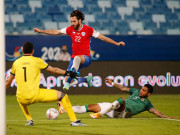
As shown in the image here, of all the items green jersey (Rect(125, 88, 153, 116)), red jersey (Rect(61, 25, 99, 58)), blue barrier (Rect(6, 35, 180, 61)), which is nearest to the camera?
green jersey (Rect(125, 88, 153, 116))

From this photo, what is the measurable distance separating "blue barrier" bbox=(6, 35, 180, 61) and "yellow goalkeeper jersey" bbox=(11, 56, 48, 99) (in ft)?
31.8

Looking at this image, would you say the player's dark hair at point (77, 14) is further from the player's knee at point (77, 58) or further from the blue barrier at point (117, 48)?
the blue barrier at point (117, 48)

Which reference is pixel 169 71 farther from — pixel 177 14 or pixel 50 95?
pixel 50 95

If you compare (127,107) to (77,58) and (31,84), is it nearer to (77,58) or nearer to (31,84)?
(77,58)

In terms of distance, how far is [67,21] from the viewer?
19.9m

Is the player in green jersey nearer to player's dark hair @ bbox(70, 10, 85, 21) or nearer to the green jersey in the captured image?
the green jersey

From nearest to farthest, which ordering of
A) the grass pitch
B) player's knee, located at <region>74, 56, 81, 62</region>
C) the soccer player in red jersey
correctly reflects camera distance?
the grass pitch, player's knee, located at <region>74, 56, 81, 62</region>, the soccer player in red jersey

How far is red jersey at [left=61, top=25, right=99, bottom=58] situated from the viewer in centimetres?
1088

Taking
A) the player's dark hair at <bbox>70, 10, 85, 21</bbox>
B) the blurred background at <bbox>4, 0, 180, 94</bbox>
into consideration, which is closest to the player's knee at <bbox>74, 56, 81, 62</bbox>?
the player's dark hair at <bbox>70, 10, 85, 21</bbox>

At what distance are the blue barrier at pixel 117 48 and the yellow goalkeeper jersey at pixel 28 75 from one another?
970 cm

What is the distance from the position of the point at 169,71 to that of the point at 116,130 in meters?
11.0

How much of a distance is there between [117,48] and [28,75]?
1064 centimetres

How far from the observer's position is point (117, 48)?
18.4 m

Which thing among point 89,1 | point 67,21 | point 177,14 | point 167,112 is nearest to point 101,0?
point 89,1
